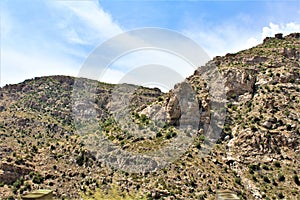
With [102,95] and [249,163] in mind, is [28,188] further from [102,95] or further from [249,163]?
[102,95]

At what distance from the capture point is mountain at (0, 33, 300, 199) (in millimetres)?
50562

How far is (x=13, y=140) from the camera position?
89.1 meters

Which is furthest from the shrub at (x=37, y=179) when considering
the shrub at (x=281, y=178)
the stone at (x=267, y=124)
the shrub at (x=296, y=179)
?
the shrub at (x=296, y=179)

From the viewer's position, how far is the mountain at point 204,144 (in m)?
50.6

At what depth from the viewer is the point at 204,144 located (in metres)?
58.3

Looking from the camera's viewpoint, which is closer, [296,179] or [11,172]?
[296,179]

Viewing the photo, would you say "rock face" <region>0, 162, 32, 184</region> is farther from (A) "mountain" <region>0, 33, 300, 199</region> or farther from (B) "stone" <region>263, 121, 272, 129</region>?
(B) "stone" <region>263, 121, 272, 129</region>

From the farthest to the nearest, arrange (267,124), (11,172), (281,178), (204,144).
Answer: (11,172) < (267,124) < (204,144) < (281,178)

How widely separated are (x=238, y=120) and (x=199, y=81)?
1562 cm

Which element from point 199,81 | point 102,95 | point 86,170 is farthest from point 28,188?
point 102,95

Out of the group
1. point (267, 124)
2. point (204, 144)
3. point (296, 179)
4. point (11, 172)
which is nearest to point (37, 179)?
point (11, 172)

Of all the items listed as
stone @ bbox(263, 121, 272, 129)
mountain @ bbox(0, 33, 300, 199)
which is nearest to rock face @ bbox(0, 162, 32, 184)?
mountain @ bbox(0, 33, 300, 199)

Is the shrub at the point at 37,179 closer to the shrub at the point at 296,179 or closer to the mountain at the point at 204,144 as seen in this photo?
the mountain at the point at 204,144

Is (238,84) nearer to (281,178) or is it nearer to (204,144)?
(204,144)
